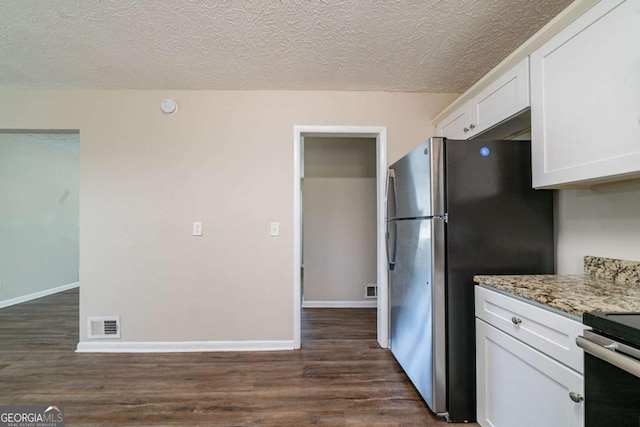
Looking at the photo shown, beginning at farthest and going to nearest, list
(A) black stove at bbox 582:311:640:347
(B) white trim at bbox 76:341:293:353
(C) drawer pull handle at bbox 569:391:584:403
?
(B) white trim at bbox 76:341:293:353 < (C) drawer pull handle at bbox 569:391:584:403 < (A) black stove at bbox 582:311:640:347

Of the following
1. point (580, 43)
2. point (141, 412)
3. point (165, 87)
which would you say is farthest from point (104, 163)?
point (580, 43)

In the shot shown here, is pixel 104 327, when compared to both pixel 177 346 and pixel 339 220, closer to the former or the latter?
pixel 177 346

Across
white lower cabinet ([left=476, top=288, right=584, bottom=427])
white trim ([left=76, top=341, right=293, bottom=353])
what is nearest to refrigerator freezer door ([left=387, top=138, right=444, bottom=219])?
white lower cabinet ([left=476, top=288, right=584, bottom=427])

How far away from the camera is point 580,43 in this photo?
1.16 meters

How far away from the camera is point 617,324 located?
30.2 inches

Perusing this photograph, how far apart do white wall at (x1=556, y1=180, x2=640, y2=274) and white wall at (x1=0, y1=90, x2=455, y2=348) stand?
6.20 ft

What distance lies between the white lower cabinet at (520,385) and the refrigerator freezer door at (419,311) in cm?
20

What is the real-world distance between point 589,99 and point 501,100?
0.52 m

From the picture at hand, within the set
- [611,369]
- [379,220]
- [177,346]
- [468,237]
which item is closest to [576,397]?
[611,369]

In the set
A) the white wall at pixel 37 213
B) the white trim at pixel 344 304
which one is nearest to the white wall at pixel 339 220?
the white trim at pixel 344 304

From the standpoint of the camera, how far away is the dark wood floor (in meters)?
1.58

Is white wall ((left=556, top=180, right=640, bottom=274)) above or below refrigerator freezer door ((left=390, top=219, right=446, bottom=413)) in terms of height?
above

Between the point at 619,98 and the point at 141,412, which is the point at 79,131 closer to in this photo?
the point at 141,412

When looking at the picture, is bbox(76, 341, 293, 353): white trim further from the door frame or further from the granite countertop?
the granite countertop
